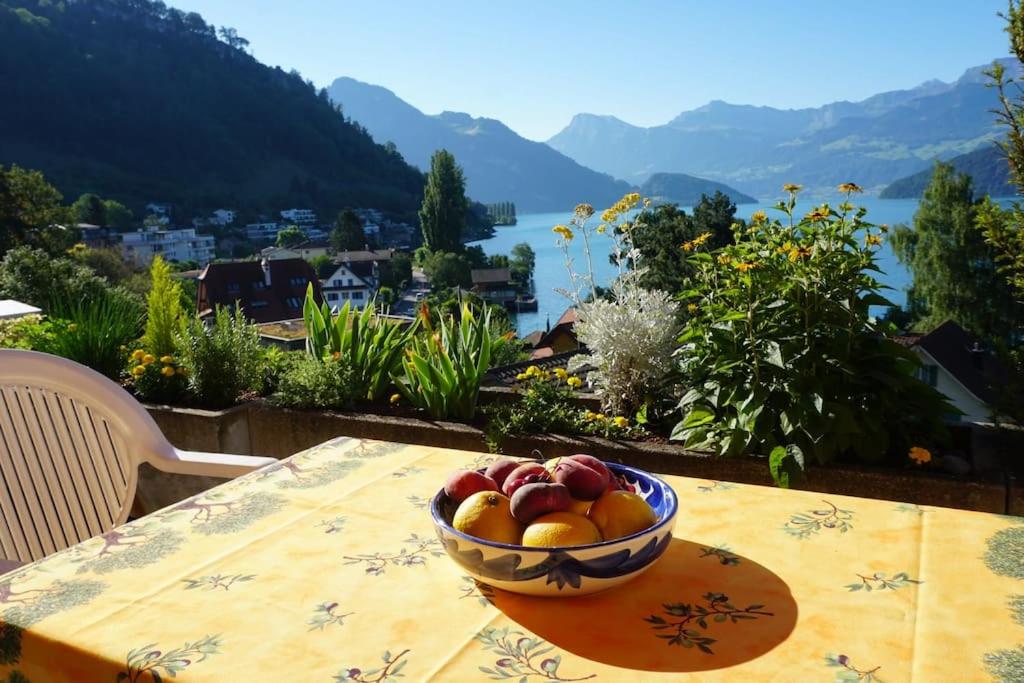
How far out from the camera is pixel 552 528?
791mm

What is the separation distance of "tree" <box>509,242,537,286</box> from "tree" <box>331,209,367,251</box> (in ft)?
11.4

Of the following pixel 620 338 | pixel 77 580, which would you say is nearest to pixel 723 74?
pixel 620 338

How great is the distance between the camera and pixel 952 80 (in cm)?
8000

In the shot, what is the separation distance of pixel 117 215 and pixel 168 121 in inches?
211

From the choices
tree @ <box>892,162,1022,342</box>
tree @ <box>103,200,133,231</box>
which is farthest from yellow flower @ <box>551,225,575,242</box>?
tree @ <box>892,162,1022,342</box>

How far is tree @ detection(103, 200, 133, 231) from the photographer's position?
18.0m

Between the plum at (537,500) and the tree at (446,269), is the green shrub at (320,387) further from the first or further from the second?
the tree at (446,269)

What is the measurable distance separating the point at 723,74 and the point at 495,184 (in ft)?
29.3

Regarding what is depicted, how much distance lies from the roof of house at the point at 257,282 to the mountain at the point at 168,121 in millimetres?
4760

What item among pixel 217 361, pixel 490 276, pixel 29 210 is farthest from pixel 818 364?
pixel 29 210

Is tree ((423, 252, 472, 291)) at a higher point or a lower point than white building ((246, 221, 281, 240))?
lower

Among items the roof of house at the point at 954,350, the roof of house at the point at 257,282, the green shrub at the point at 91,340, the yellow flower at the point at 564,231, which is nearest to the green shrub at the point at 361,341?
the yellow flower at the point at 564,231

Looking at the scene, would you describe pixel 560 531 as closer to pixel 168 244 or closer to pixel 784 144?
pixel 168 244

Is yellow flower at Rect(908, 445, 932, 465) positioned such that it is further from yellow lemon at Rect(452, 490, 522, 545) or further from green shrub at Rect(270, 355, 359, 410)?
green shrub at Rect(270, 355, 359, 410)
